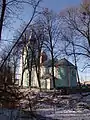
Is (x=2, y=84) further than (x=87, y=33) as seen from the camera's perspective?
No

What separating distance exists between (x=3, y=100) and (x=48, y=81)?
62.3 m

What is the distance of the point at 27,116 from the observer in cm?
779

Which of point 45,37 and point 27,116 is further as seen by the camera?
point 45,37

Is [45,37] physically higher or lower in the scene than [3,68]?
higher

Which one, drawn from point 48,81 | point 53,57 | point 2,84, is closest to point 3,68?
point 2,84

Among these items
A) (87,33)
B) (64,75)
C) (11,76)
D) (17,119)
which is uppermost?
(87,33)

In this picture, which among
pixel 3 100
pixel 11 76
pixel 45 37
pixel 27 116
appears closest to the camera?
pixel 3 100

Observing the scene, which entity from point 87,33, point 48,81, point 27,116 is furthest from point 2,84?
point 48,81

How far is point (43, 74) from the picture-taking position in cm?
7138

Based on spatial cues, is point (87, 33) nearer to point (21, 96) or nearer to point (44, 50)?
point (44, 50)

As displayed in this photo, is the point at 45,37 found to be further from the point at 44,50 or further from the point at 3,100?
the point at 3,100

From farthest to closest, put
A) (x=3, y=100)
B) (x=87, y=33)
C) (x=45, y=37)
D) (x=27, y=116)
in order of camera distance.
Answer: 1. (x=45, y=37)
2. (x=87, y=33)
3. (x=27, y=116)
4. (x=3, y=100)

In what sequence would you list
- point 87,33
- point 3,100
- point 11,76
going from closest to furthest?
point 3,100 → point 11,76 → point 87,33

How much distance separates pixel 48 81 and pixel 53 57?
60.8 ft
